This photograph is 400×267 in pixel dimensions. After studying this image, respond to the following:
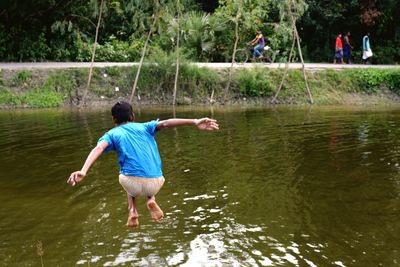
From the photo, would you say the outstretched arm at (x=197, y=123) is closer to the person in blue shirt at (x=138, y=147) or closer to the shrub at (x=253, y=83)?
the person in blue shirt at (x=138, y=147)

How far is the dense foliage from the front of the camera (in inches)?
1143

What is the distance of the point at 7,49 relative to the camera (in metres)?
30.4

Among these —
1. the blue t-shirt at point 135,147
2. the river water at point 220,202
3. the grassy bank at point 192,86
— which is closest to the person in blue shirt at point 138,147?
the blue t-shirt at point 135,147

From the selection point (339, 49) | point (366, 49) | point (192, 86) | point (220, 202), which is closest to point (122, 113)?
point (220, 202)

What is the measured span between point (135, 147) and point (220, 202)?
2971mm

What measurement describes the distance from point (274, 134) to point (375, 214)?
27.1 feet

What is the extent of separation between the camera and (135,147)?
662 cm

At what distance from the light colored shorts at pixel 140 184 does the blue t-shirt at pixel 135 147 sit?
5 cm

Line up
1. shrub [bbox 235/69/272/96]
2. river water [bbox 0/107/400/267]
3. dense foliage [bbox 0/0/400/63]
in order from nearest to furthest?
river water [bbox 0/107/400/267], shrub [bbox 235/69/272/96], dense foliage [bbox 0/0/400/63]

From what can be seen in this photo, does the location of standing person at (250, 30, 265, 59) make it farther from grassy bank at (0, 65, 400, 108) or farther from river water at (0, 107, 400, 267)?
river water at (0, 107, 400, 267)

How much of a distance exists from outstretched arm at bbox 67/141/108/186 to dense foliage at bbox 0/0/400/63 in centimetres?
2041

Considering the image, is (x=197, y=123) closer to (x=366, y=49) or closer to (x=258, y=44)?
(x=258, y=44)

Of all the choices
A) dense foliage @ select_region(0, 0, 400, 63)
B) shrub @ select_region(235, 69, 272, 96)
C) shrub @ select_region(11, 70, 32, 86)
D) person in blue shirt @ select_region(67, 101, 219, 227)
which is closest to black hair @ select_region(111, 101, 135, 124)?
person in blue shirt @ select_region(67, 101, 219, 227)

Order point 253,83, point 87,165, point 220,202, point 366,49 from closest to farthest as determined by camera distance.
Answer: point 87,165 < point 220,202 < point 253,83 < point 366,49
